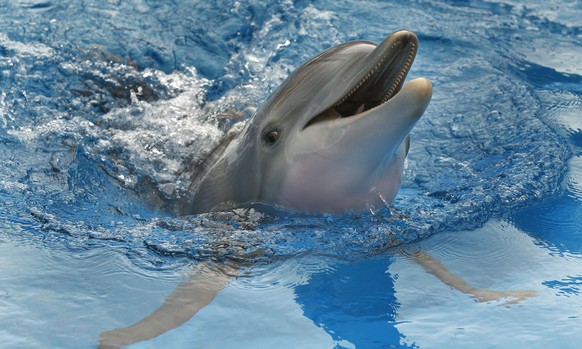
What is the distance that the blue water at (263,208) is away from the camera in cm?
454

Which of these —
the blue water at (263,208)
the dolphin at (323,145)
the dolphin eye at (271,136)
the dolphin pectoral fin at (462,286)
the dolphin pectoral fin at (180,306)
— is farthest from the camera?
the dolphin eye at (271,136)

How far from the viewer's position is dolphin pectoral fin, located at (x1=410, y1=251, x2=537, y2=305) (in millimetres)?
4754

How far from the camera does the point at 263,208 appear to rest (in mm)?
5312

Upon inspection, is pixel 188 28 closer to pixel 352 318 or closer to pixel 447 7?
pixel 447 7

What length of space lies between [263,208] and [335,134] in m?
0.90

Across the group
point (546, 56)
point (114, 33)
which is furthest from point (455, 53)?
point (114, 33)

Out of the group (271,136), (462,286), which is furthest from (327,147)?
(462,286)

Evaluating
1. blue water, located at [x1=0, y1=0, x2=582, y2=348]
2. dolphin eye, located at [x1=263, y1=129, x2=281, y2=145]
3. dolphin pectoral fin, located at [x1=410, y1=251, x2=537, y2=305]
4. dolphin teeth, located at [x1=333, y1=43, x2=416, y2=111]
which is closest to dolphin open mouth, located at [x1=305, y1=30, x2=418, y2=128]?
dolphin teeth, located at [x1=333, y1=43, x2=416, y2=111]

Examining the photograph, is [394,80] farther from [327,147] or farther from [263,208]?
[263,208]

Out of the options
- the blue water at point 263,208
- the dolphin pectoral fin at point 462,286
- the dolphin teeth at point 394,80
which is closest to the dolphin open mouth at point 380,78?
the dolphin teeth at point 394,80

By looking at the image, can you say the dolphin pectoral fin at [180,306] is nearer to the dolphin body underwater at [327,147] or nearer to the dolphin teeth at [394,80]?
the dolphin body underwater at [327,147]

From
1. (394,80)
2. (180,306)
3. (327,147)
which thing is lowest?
(180,306)

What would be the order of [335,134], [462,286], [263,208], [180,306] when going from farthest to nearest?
1. [263,208]
2. [462,286]
3. [335,134]
4. [180,306]

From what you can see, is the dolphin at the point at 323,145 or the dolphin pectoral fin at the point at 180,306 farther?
the dolphin at the point at 323,145
